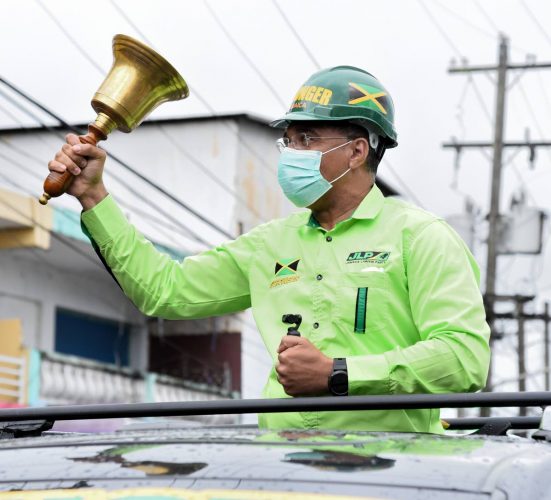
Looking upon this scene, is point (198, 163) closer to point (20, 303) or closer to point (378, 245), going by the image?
point (20, 303)

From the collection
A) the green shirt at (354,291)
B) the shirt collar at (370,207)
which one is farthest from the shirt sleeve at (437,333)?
the shirt collar at (370,207)

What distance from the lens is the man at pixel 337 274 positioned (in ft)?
13.2

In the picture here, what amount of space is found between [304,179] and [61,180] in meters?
0.77

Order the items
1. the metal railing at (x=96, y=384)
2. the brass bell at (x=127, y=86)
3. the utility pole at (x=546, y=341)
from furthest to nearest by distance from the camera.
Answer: the utility pole at (x=546, y=341), the metal railing at (x=96, y=384), the brass bell at (x=127, y=86)

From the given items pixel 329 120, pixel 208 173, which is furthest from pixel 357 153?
pixel 208 173

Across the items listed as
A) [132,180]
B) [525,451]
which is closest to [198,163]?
[132,180]

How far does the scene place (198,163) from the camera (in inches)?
1231

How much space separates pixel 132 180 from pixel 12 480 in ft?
95.3

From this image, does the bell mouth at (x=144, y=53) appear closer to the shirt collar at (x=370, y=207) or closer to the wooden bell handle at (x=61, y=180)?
the wooden bell handle at (x=61, y=180)

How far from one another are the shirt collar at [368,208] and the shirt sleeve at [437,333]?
0.22 m

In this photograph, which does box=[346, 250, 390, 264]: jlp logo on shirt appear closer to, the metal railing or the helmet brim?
the helmet brim

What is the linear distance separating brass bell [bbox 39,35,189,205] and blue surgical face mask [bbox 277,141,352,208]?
45cm

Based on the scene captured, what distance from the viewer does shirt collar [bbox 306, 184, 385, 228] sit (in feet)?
14.8

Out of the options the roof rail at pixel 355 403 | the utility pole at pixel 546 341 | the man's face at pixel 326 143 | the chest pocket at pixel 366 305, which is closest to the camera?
the roof rail at pixel 355 403
